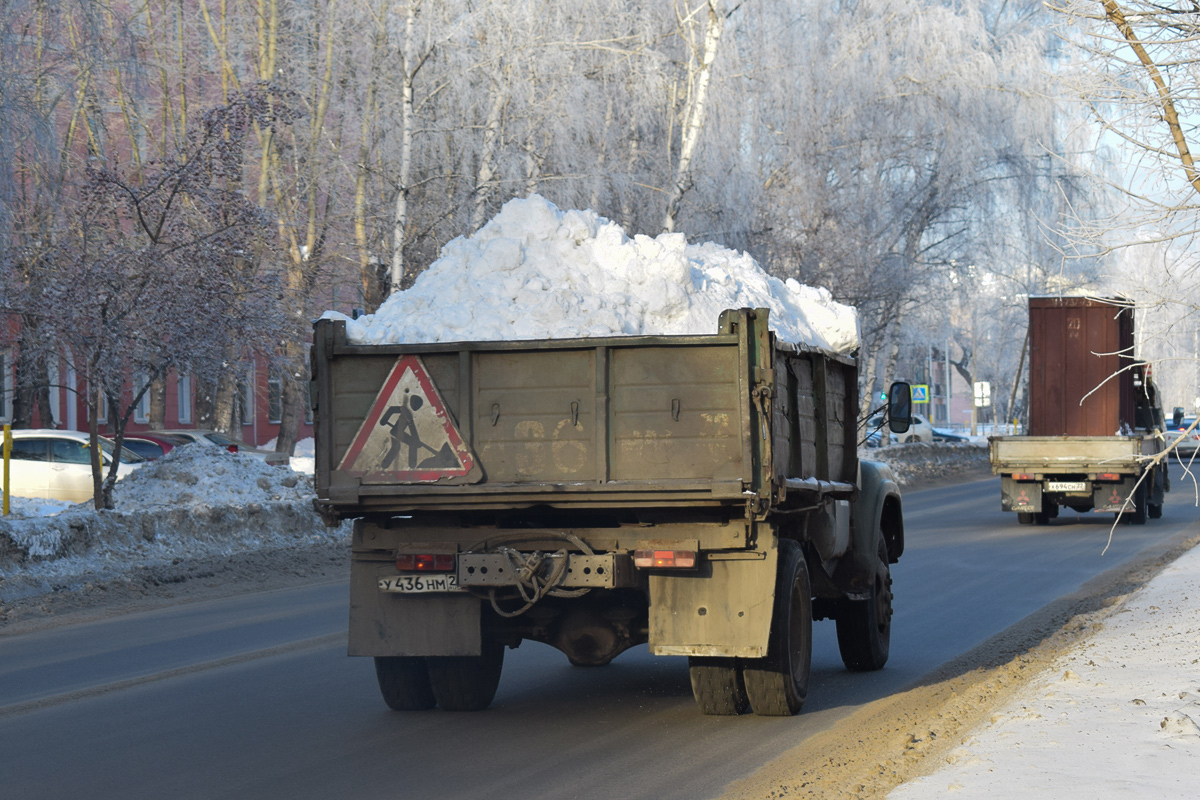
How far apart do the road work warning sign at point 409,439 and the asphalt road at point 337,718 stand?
1.36m

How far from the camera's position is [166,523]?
53.1ft

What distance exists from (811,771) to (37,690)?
197 inches

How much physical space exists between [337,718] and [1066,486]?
16.1m

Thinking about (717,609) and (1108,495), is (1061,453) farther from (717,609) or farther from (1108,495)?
(717,609)

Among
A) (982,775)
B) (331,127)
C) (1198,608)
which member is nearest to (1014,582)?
(1198,608)

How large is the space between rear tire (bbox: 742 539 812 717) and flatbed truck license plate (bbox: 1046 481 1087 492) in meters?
14.8

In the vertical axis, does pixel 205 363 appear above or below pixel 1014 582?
above

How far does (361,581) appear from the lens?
711cm

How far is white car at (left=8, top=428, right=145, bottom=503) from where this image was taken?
21828mm

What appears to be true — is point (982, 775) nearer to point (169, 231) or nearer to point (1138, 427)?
point (169, 231)

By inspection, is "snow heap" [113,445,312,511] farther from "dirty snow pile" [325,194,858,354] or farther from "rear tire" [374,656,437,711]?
"dirty snow pile" [325,194,858,354]

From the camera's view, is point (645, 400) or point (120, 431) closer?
point (645, 400)

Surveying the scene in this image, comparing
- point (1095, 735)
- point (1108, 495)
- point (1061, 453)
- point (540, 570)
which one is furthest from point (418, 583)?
point (1108, 495)

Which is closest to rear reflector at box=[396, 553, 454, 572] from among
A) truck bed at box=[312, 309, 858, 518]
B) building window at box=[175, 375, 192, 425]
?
truck bed at box=[312, 309, 858, 518]
